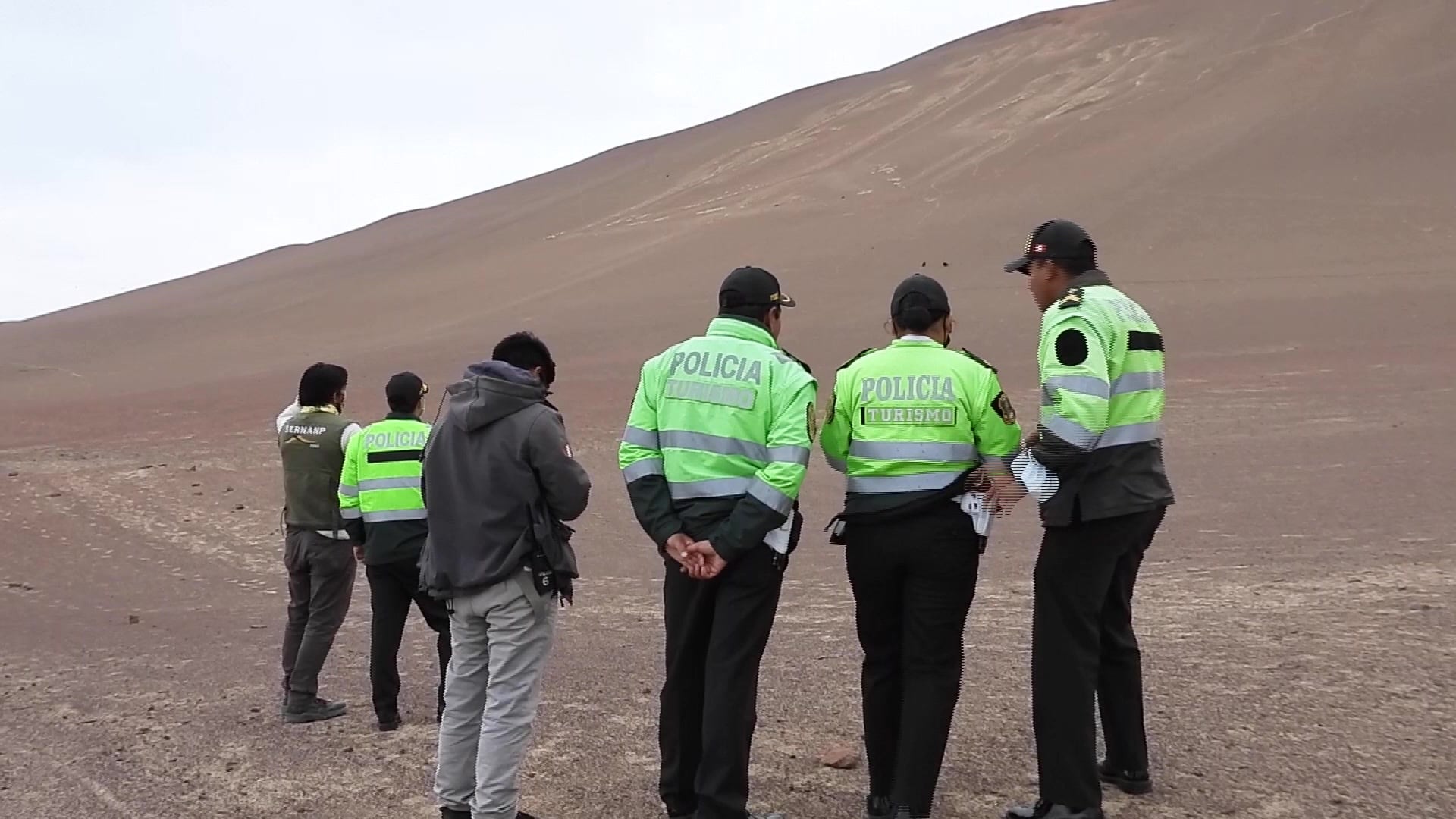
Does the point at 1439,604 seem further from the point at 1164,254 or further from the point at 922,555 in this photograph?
the point at 1164,254

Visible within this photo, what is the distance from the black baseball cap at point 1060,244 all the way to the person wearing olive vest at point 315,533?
318cm

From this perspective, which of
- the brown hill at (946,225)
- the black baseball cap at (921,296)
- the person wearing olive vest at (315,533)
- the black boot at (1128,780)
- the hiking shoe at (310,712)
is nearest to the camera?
the black baseball cap at (921,296)

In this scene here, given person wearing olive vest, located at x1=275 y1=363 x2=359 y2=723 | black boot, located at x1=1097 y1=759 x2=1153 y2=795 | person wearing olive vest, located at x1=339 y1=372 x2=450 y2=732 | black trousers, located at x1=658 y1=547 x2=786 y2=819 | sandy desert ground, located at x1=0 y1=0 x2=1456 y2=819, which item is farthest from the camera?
person wearing olive vest, located at x1=275 y1=363 x2=359 y2=723

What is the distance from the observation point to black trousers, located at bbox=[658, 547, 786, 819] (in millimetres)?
4039

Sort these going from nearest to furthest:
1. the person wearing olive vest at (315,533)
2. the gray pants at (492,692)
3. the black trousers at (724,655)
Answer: the black trousers at (724,655), the gray pants at (492,692), the person wearing olive vest at (315,533)

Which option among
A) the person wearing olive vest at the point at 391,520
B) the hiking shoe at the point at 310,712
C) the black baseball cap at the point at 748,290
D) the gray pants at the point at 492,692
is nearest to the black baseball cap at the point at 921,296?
the black baseball cap at the point at 748,290

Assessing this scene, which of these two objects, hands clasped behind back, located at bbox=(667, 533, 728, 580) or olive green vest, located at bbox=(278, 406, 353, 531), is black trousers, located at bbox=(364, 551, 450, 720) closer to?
olive green vest, located at bbox=(278, 406, 353, 531)

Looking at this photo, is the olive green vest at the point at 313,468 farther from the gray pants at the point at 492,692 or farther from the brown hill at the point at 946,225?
the brown hill at the point at 946,225

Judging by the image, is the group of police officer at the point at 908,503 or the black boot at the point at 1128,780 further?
the black boot at the point at 1128,780

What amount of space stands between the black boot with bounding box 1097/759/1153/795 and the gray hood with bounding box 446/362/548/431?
2.28 m

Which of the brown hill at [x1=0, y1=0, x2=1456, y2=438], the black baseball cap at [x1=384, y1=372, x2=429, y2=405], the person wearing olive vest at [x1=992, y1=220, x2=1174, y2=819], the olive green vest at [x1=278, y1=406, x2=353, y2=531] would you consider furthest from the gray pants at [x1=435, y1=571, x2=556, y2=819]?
the brown hill at [x1=0, y1=0, x2=1456, y2=438]

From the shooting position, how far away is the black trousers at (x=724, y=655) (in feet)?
13.3

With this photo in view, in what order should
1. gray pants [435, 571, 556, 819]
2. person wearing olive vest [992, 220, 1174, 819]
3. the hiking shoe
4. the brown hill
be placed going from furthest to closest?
the brown hill, the hiking shoe, gray pants [435, 571, 556, 819], person wearing olive vest [992, 220, 1174, 819]

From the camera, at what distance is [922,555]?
4.07 meters
